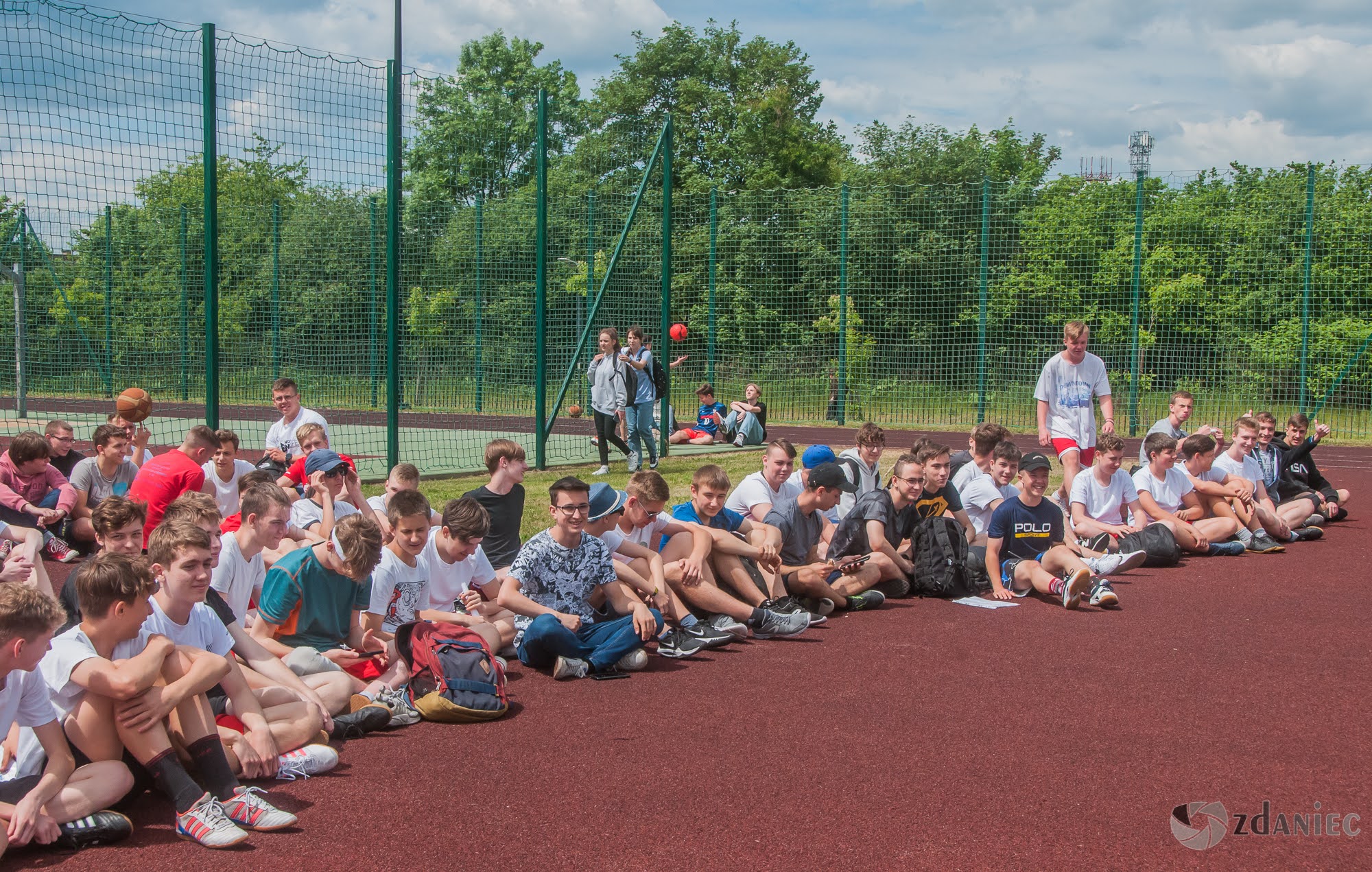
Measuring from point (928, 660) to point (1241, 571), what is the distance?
3.73m

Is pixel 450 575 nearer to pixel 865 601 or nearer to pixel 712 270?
pixel 865 601

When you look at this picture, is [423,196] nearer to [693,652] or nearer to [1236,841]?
[693,652]

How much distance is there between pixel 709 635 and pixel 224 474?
3.32 m

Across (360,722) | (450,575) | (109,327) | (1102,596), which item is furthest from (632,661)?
(109,327)


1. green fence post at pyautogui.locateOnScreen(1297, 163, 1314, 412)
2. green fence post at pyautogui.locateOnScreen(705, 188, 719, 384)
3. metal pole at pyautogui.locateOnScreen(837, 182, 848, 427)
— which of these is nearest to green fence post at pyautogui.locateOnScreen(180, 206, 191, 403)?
green fence post at pyautogui.locateOnScreen(705, 188, 719, 384)

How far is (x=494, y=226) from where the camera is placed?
16.5 m

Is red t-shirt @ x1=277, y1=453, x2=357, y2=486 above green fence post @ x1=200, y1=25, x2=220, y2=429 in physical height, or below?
below

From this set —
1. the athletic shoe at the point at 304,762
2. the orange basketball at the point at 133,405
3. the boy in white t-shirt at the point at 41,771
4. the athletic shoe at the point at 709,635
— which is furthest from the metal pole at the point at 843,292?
the boy in white t-shirt at the point at 41,771

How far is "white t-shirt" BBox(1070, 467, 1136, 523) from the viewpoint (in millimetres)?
8617

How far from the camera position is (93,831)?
3566mm

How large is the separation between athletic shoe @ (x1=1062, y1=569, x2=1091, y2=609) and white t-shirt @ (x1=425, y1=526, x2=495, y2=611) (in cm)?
347

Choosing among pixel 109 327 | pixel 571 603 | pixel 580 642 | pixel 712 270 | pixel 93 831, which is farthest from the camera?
pixel 712 270

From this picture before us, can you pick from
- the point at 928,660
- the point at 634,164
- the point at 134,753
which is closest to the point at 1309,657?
the point at 928,660

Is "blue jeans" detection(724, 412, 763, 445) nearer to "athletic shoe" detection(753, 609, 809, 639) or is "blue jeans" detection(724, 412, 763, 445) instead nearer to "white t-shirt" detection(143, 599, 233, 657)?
"athletic shoe" detection(753, 609, 809, 639)
